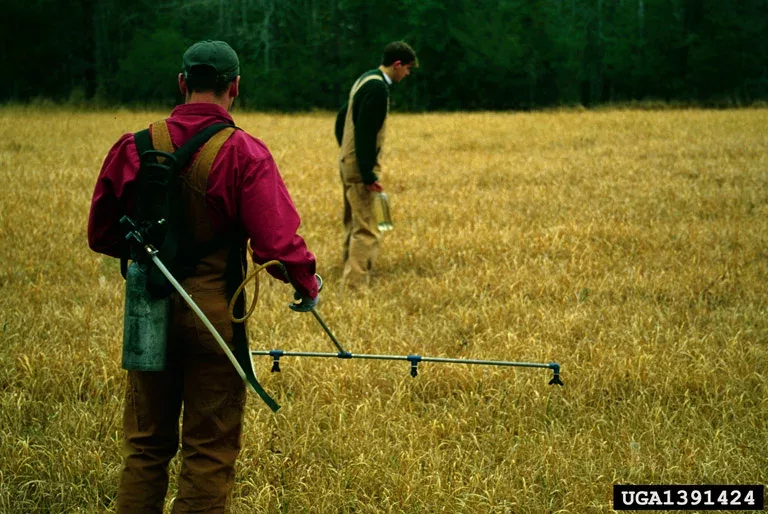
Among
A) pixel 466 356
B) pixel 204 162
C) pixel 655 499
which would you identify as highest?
pixel 204 162

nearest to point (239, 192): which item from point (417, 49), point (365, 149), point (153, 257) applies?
point (153, 257)

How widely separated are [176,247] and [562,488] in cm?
213

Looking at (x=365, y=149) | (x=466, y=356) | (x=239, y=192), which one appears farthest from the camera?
(x=365, y=149)

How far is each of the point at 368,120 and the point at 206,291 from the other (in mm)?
4367

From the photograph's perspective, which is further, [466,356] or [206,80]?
[466,356]

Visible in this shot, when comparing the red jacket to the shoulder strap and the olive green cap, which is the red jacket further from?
the olive green cap

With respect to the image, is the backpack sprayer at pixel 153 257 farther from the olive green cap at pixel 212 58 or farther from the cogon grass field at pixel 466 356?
the cogon grass field at pixel 466 356

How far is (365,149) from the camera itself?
7141 mm

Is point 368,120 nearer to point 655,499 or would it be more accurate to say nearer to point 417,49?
point 655,499

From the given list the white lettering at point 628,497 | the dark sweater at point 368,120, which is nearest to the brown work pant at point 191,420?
the white lettering at point 628,497

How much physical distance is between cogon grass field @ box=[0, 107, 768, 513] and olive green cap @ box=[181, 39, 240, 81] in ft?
6.18

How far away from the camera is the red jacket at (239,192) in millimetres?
2928

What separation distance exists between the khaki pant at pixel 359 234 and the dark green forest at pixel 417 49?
33.2m

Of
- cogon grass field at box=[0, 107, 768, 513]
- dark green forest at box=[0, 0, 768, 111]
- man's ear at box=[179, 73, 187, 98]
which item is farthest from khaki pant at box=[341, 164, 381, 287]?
dark green forest at box=[0, 0, 768, 111]
